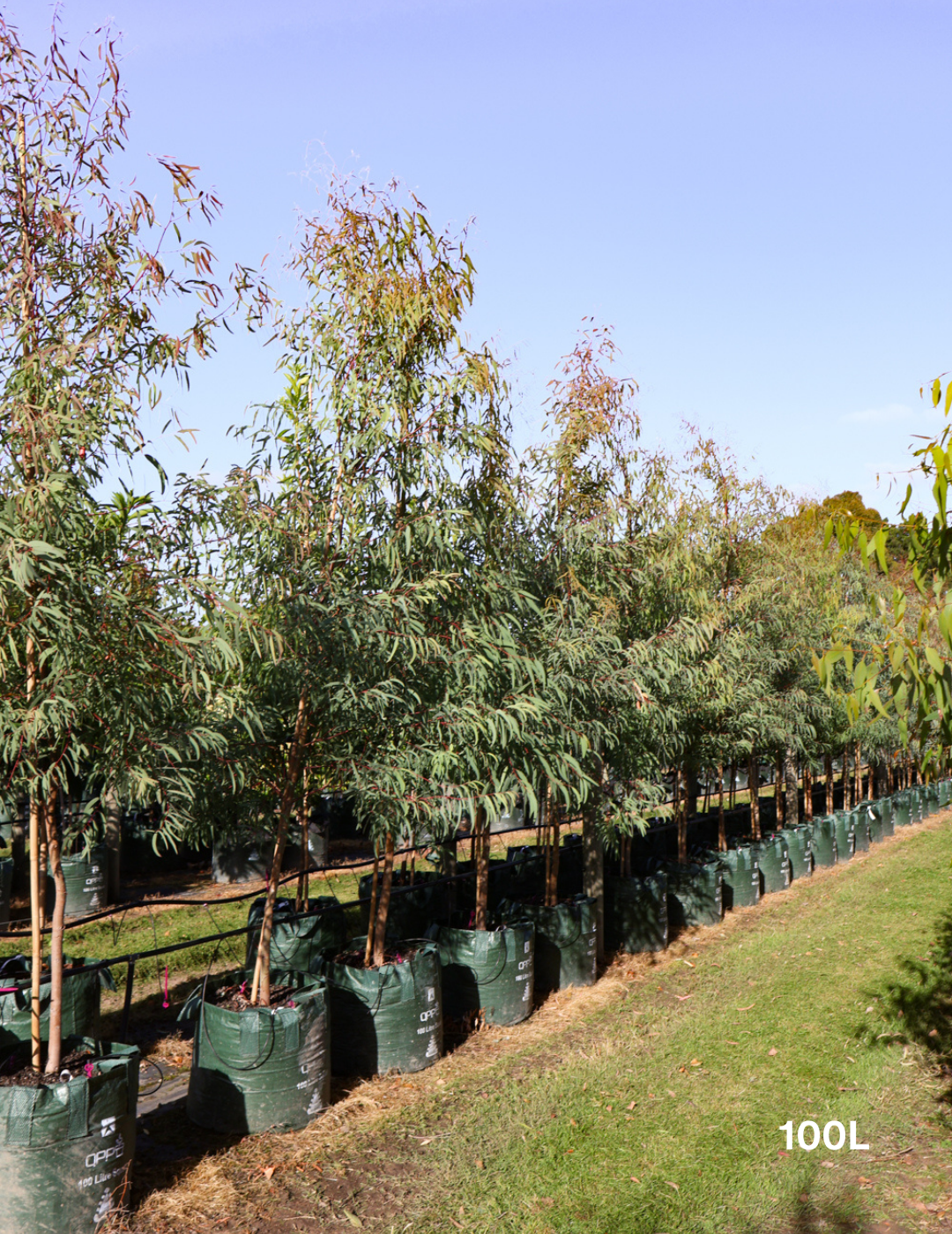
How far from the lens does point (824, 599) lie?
1379 centimetres

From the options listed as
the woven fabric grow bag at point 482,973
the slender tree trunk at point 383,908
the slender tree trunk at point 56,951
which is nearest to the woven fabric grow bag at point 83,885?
the woven fabric grow bag at point 482,973

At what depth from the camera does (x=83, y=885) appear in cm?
1183

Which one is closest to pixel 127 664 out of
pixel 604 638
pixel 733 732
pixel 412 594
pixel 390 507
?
pixel 412 594

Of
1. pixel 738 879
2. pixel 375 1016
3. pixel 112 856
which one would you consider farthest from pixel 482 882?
pixel 112 856

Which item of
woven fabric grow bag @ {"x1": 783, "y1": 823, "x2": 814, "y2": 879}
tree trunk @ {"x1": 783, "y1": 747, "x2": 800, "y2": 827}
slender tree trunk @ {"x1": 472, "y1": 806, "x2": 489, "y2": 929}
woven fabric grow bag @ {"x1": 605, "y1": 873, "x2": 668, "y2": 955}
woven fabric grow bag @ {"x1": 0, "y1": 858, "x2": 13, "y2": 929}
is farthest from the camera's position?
tree trunk @ {"x1": 783, "y1": 747, "x2": 800, "y2": 827}

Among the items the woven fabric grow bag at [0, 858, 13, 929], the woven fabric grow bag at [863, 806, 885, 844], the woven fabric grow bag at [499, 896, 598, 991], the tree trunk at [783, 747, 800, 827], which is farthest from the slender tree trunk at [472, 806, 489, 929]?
the woven fabric grow bag at [863, 806, 885, 844]

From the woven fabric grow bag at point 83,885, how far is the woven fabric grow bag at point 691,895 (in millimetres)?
7007

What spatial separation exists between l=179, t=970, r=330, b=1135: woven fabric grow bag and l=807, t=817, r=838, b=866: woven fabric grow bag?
1069cm

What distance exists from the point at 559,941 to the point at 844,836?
29.3 feet

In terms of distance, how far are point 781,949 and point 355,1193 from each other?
6304mm

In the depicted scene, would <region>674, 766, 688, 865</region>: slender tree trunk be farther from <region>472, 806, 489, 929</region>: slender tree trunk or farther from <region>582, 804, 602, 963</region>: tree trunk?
<region>472, 806, 489, 929</region>: slender tree trunk

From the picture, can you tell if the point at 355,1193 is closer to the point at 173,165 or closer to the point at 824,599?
the point at 173,165

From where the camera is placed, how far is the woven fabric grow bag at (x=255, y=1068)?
552cm

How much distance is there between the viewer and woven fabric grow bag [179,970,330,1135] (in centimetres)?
552
